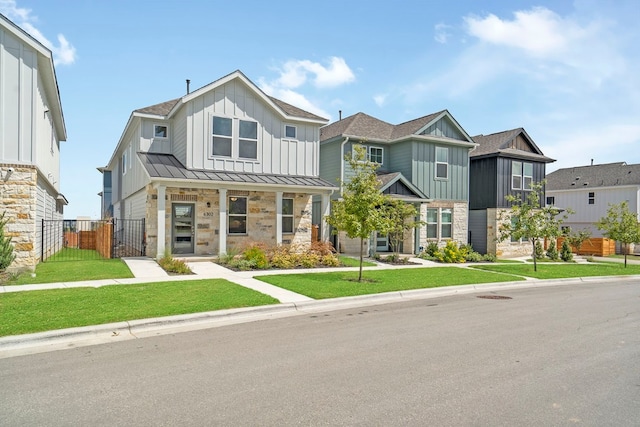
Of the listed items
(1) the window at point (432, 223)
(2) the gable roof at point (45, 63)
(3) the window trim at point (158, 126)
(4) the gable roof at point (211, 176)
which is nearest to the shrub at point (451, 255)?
(1) the window at point (432, 223)

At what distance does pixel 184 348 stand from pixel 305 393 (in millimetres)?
2559

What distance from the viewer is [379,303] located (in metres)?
11.0

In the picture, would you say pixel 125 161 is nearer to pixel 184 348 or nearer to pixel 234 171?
pixel 234 171

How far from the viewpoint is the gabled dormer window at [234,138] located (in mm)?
18516

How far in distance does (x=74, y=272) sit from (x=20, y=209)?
2.42 meters

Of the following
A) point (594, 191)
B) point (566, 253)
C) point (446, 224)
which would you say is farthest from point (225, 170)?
point (594, 191)

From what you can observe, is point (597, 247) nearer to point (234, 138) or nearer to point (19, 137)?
point (234, 138)

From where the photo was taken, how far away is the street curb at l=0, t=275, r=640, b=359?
6.73 m

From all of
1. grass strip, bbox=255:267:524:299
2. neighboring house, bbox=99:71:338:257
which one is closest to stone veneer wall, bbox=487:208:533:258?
grass strip, bbox=255:267:524:299

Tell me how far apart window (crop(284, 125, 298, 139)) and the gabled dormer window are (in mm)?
1495

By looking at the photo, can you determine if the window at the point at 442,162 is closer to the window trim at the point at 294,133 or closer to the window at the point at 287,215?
the window trim at the point at 294,133

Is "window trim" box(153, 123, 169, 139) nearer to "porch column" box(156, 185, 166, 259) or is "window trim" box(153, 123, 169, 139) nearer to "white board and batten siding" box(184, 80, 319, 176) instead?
"white board and batten siding" box(184, 80, 319, 176)

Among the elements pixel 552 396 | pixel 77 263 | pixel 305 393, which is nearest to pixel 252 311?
pixel 305 393

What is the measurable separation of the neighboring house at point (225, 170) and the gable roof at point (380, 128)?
3.38 m
